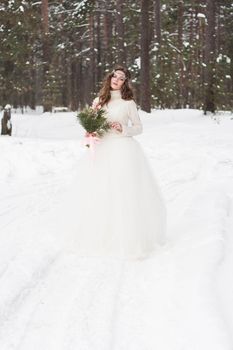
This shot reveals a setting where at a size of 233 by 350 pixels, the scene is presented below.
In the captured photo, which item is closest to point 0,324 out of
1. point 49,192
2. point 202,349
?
point 202,349

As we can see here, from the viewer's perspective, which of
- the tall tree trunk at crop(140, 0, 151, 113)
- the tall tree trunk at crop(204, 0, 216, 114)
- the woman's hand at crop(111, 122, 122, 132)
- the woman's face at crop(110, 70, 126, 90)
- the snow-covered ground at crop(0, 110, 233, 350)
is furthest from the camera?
the tall tree trunk at crop(140, 0, 151, 113)

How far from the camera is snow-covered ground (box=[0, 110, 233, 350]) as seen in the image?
3584mm

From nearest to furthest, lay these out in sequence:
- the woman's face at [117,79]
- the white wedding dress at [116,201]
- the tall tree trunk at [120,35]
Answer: the white wedding dress at [116,201], the woman's face at [117,79], the tall tree trunk at [120,35]

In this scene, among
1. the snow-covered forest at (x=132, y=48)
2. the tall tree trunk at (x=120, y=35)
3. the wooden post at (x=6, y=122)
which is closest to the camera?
the wooden post at (x=6, y=122)

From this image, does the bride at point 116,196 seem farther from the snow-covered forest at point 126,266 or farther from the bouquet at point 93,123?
the snow-covered forest at point 126,266

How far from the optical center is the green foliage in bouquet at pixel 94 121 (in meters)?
5.70

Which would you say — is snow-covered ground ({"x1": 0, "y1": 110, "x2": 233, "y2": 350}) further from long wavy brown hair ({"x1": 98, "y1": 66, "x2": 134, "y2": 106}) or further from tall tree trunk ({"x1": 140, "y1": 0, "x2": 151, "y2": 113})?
tall tree trunk ({"x1": 140, "y1": 0, "x2": 151, "y2": 113})

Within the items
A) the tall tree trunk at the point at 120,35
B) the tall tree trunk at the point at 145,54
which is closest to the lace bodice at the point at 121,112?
the tall tree trunk at the point at 145,54

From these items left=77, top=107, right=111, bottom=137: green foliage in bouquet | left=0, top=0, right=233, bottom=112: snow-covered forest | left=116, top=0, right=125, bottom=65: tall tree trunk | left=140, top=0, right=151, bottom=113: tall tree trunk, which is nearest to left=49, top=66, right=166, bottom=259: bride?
left=77, top=107, right=111, bottom=137: green foliage in bouquet

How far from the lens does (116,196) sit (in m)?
5.70

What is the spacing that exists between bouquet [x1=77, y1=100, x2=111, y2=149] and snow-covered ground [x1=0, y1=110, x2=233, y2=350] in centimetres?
137

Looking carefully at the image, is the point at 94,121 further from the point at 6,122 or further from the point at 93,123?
the point at 6,122

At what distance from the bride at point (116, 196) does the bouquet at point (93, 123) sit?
0.10 m

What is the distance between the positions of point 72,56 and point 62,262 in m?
31.4
